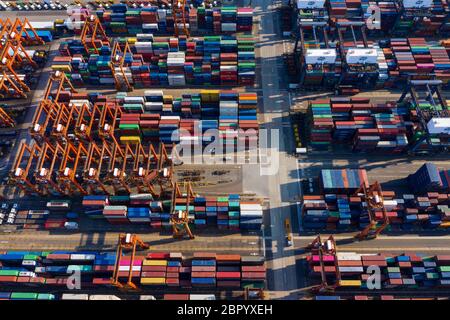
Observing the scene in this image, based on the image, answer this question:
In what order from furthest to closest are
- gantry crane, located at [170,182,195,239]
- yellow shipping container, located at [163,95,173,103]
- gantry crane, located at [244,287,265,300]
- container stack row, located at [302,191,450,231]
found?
yellow shipping container, located at [163,95,173,103]
container stack row, located at [302,191,450,231]
gantry crane, located at [170,182,195,239]
gantry crane, located at [244,287,265,300]

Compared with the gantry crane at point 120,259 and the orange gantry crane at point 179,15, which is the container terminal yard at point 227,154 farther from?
the orange gantry crane at point 179,15

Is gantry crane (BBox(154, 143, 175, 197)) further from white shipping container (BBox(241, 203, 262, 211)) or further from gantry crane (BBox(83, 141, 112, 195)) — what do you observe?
white shipping container (BBox(241, 203, 262, 211))

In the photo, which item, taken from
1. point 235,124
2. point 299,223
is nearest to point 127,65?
point 235,124

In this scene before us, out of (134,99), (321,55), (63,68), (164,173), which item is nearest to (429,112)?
(321,55)

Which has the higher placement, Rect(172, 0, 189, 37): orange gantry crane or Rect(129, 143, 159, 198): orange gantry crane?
Rect(172, 0, 189, 37): orange gantry crane

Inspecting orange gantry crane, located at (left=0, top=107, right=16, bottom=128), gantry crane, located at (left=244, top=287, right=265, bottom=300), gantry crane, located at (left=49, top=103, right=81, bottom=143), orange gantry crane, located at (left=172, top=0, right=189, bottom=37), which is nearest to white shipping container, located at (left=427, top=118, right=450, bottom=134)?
gantry crane, located at (left=244, top=287, right=265, bottom=300)

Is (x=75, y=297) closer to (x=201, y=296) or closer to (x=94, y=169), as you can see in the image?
(x=201, y=296)
